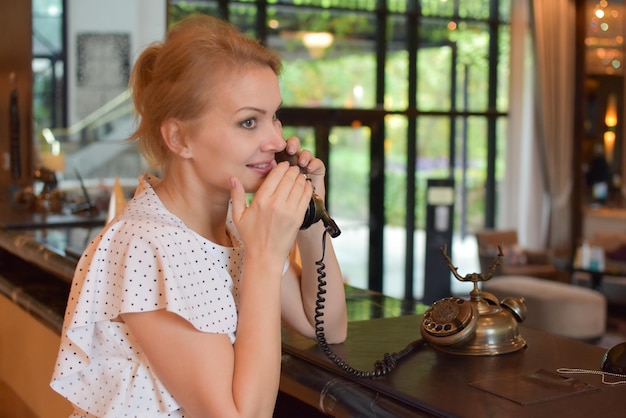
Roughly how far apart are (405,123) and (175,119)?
27.7ft

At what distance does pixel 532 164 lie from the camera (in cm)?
1066

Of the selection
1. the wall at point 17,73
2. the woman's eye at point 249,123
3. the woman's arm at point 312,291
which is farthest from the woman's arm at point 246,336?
the wall at point 17,73

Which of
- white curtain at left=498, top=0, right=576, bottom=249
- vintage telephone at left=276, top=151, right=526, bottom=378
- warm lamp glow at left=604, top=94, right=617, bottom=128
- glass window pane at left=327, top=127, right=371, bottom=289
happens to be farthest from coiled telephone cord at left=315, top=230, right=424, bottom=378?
warm lamp glow at left=604, top=94, right=617, bottom=128

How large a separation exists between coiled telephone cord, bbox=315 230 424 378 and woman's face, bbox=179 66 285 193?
0.29m

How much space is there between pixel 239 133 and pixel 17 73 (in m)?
6.76

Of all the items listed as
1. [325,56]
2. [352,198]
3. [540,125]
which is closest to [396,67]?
[325,56]

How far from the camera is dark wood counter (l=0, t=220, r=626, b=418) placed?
5.27 feet

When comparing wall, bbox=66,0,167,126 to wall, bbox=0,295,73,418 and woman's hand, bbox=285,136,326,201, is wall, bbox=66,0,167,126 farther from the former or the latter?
woman's hand, bbox=285,136,326,201

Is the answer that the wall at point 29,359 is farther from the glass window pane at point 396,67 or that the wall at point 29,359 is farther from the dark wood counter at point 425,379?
the glass window pane at point 396,67

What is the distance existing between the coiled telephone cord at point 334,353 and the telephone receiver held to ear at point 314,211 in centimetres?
6

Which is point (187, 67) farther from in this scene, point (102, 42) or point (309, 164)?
point (102, 42)

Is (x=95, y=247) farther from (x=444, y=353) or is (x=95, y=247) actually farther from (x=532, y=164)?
(x=532, y=164)

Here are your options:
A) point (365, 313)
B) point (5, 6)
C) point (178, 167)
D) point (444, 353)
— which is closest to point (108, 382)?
point (178, 167)

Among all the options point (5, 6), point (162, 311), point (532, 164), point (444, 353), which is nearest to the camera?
point (162, 311)
